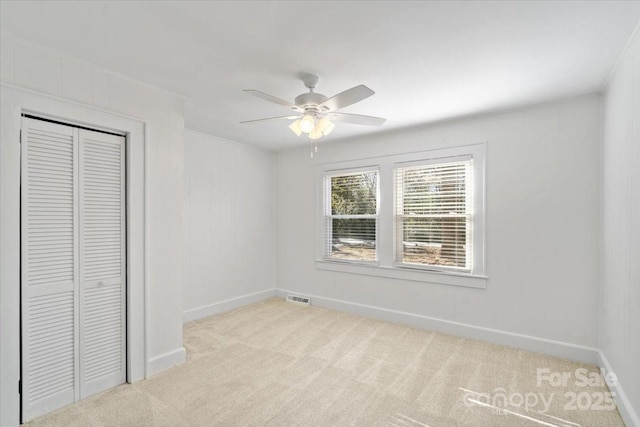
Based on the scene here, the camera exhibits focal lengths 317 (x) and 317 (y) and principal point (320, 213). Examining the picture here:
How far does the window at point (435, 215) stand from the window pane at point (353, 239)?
1.36 feet

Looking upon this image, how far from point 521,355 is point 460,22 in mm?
3063

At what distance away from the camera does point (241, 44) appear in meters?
2.07

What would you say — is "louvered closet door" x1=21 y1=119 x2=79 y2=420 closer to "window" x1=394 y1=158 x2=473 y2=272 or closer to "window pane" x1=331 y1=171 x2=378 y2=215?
"window pane" x1=331 y1=171 x2=378 y2=215

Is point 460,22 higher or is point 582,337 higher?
point 460,22

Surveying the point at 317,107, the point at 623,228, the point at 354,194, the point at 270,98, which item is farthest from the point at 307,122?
the point at 623,228

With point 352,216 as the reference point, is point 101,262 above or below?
below

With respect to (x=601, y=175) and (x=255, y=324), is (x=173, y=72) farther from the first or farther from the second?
(x=601, y=175)

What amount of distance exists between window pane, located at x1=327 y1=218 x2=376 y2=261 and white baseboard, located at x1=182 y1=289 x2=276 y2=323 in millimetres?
1325

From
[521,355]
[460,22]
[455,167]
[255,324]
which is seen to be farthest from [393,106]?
[255,324]

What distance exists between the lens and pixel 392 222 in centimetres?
419

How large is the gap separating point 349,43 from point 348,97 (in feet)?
1.11

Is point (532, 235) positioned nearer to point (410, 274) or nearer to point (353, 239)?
point (410, 274)

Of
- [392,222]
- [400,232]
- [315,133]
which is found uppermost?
[315,133]

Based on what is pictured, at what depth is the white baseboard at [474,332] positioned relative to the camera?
3.00 metres
